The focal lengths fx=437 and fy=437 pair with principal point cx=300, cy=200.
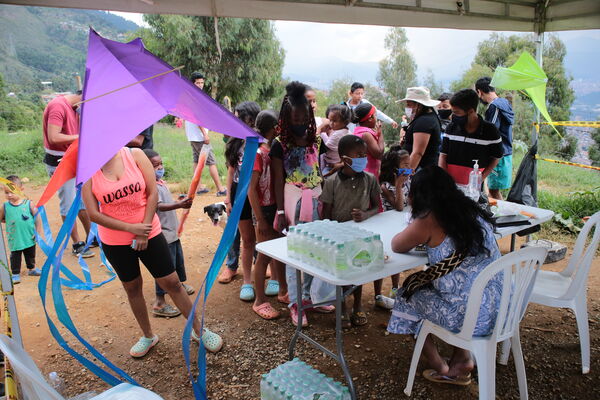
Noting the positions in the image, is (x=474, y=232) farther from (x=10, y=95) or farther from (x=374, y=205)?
(x=10, y=95)

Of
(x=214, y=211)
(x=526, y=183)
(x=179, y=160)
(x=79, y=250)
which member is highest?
(x=214, y=211)

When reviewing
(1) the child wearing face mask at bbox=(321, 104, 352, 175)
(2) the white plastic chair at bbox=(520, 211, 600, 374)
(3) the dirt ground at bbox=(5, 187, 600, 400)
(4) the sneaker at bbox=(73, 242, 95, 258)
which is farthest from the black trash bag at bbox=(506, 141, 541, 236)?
(4) the sneaker at bbox=(73, 242, 95, 258)

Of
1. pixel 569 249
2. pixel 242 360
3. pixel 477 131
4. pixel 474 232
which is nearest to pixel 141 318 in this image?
pixel 242 360

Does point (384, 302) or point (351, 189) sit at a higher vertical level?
point (351, 189)

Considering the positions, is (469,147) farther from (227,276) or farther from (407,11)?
(227,276)

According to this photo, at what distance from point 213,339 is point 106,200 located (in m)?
1.21

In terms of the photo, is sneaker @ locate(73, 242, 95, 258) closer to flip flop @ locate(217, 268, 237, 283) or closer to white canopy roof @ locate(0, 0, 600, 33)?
flip flop @ locate(217, 268, 237, 283)

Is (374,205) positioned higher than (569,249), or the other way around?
(374,205)

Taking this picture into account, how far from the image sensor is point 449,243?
7.46 ft

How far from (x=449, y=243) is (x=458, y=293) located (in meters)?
0.27

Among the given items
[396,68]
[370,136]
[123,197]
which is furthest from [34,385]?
[396,68]

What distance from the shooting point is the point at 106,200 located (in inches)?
99.8

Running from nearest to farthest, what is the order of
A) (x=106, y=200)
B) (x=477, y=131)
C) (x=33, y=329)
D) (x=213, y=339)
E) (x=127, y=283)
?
(x=106, y=200) → (x=127, y=283) → (x=213, y=339) → (x=33, y=329) → (x=477, y=131)

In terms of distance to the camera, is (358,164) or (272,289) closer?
(358,164)
